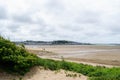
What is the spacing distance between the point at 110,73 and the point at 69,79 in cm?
206

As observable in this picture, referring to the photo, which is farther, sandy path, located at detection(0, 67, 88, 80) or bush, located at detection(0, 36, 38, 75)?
bush, located at detection(0, 36, 38, 75)

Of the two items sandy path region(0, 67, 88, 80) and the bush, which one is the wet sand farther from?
the bush

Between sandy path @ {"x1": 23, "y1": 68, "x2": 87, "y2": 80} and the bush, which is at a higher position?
the bush

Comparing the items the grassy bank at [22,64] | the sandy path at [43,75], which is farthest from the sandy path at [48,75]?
the grassy bank at [22,64]

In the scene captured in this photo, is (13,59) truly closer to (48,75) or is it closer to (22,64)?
(22,64)

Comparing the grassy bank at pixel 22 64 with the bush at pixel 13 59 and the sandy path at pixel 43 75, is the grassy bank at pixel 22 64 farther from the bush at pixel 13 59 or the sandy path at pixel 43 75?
the sandy path at pixel 43 75

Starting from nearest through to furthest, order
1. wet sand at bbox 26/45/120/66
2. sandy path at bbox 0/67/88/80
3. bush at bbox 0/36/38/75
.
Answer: sandy path at bbox 0/67/88/80 → bush at bbox 0/36/38/75 → wet sand at bbox 26/45/120/66

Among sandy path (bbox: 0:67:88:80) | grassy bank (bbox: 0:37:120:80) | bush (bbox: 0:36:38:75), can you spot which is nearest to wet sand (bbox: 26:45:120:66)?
grassy bank (bbox: 0:37:120:80)

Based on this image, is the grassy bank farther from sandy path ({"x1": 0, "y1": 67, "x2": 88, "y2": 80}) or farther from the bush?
sandy path ({"x1": 0, "y1": 67, "x2": 88, "y2": 80})

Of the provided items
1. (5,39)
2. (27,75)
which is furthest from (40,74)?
(5,39)

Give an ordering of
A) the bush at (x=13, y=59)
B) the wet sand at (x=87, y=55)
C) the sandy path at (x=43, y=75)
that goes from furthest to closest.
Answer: the wet sand at (x=87, y=55) < the bush at (x=13, y=59) < the sandy path at (x=43, y=75)

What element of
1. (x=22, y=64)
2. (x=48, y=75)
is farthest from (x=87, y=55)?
(x=22, y=64)

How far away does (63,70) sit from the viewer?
14.8m

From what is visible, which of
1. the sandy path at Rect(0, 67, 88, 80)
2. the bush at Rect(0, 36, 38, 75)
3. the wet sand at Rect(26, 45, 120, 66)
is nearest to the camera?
the sandy path at Rect(0, 67, 88, 80)
